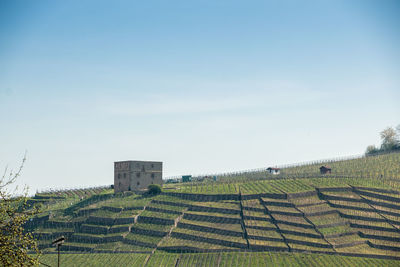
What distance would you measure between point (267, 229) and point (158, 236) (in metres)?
26.2

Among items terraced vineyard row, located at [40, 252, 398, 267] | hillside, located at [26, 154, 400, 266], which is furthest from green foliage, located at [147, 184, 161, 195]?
terraced vineyard row, located at [40, 252, 398, 267]

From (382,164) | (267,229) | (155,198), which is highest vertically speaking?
(382,164)

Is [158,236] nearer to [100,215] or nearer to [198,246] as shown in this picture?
[198,246]

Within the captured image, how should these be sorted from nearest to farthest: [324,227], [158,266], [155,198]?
[158,266], [324,227], [155,198]

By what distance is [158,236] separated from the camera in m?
99.6

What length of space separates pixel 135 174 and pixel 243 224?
46.8 metres

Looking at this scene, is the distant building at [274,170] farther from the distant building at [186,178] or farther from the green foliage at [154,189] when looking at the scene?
the green foliage at [154,189]

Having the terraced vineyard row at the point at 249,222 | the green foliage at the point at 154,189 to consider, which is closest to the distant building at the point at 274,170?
the terraced vineyard row at the point at 249,222

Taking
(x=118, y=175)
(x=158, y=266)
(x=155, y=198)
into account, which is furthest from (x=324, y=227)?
(x=118, y=175)

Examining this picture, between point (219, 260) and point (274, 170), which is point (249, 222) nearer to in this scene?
point (219, 260)

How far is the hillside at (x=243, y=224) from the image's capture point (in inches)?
3406

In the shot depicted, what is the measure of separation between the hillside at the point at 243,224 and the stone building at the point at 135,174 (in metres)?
4.38

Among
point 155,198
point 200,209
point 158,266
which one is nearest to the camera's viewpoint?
point 158,266

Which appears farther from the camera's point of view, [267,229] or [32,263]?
[267,229]
